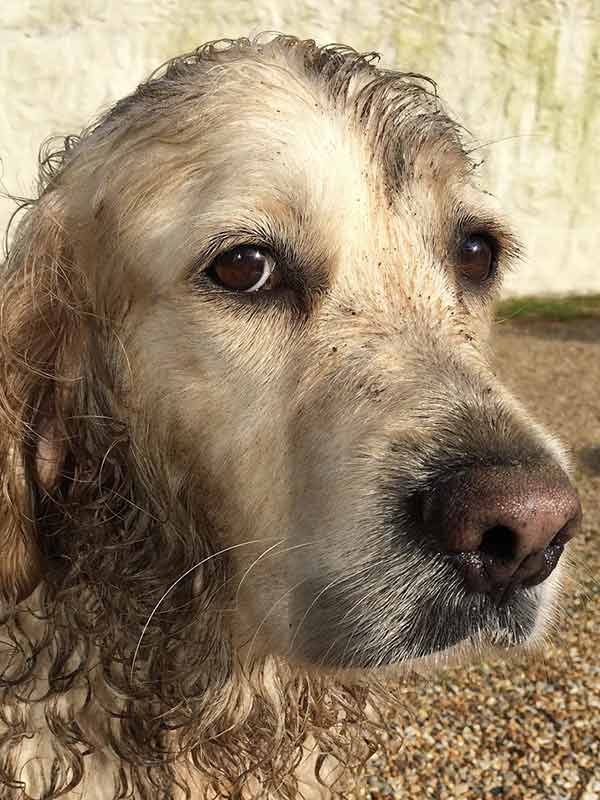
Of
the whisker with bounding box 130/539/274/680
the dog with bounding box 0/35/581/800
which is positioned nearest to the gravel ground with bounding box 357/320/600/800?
the dog with bounding box 0/35/581/800

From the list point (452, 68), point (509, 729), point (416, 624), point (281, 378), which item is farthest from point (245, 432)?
point (452, 68)

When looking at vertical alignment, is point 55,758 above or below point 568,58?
below

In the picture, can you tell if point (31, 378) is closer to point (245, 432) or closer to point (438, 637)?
point (245, 432)

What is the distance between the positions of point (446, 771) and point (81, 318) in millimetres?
2184

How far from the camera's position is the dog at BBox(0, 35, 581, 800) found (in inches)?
71.2

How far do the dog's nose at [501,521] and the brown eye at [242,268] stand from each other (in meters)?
0.66

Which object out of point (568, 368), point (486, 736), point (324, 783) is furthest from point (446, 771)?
point (568, 368)

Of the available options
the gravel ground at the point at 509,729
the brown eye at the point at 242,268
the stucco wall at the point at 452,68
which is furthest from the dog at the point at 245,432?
the stucco wall at the point at 452,68

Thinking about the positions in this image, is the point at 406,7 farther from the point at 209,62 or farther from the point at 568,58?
the point at 209,62

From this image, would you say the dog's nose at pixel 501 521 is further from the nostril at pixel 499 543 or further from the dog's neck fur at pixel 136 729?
the dog's neck fur at pixel 136 729

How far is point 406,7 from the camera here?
27.9 feet

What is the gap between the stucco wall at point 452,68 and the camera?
746 centimetres

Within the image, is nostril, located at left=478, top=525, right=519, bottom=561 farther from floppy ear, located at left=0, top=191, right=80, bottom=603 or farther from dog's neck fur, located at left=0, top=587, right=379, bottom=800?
floppy ear, located at left=0, top=191, right=80, bottom=603

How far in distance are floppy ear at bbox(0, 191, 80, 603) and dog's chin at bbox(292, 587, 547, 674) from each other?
0.76m
